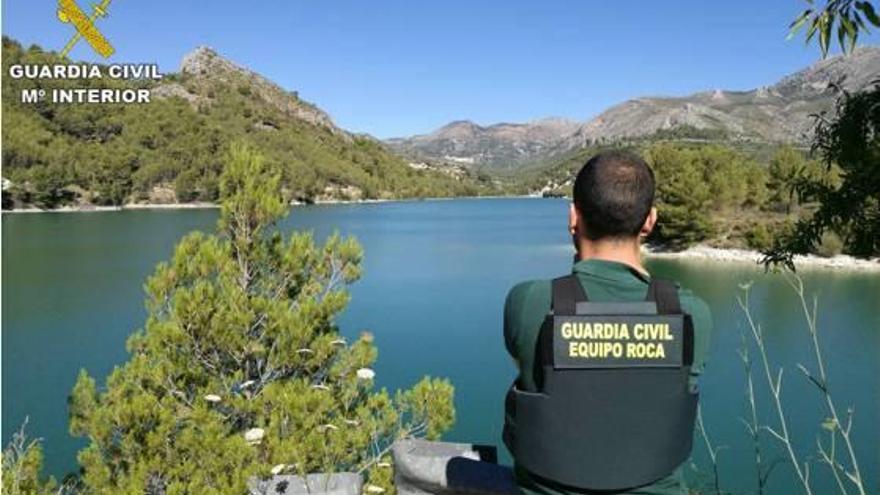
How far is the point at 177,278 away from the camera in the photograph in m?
4.46

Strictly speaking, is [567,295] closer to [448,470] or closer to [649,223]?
[649,223]

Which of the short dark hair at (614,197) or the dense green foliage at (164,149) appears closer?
the short dark hair at (614,197)

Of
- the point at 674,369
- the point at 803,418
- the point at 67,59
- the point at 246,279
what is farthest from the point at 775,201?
the point at 67,59

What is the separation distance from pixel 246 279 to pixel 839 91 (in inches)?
139

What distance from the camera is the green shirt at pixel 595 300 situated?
1251 mm

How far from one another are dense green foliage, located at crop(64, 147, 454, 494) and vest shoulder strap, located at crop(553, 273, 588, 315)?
2409 millimetres

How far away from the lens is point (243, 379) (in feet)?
14.6

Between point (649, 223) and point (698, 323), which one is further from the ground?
point (649, 223)

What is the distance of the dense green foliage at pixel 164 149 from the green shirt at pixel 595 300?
119ft

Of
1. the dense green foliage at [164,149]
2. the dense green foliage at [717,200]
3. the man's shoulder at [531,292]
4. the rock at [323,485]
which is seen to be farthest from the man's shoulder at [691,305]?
the dense green foliage at [164,149]

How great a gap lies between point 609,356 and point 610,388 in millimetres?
59

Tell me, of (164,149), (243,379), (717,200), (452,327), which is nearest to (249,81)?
(164,149)

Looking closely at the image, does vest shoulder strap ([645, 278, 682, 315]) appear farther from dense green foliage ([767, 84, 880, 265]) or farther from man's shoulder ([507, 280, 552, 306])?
dense green foliage ([767, 84, 880, 265])

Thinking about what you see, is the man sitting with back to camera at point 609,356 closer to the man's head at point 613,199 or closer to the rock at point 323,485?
the man's head at point 613,199
